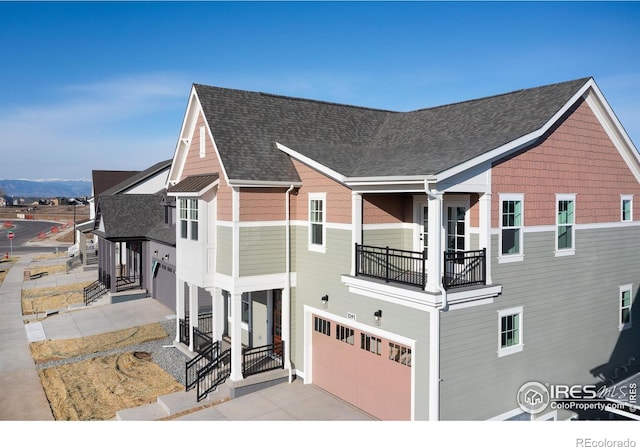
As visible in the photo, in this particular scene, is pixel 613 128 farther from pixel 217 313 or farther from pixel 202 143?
pixel 217 313

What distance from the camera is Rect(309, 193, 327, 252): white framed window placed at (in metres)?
14.8

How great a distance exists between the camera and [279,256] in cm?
1565

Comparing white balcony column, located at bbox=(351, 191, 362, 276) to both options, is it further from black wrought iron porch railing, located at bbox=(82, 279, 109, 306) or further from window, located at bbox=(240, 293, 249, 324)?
black wrought iron porch railing, located at bbox=(82, 279, 109, 306)

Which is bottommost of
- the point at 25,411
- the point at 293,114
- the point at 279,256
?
the point at 25,411

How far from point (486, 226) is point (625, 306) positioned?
7.05m

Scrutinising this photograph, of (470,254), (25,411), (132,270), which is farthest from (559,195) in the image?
(132,270)

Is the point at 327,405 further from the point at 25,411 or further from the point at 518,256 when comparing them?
the point at 25,411

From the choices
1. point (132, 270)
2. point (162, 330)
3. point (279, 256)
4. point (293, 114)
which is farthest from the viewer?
point (132, 270)

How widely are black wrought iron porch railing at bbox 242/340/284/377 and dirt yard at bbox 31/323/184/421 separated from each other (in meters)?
2.13

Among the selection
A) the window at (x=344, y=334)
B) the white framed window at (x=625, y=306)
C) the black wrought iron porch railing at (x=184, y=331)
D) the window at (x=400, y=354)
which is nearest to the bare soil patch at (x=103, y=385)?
the black wrought iron porch railing at (x=184, y=331)

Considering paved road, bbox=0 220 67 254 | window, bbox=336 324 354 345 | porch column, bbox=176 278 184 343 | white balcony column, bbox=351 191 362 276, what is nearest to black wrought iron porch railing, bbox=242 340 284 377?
window, bbox=336 324 354 345

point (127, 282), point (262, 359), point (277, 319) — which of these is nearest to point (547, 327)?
point (277, 319)

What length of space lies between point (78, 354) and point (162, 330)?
3.47 metres

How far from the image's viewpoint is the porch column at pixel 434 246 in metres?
11.0
